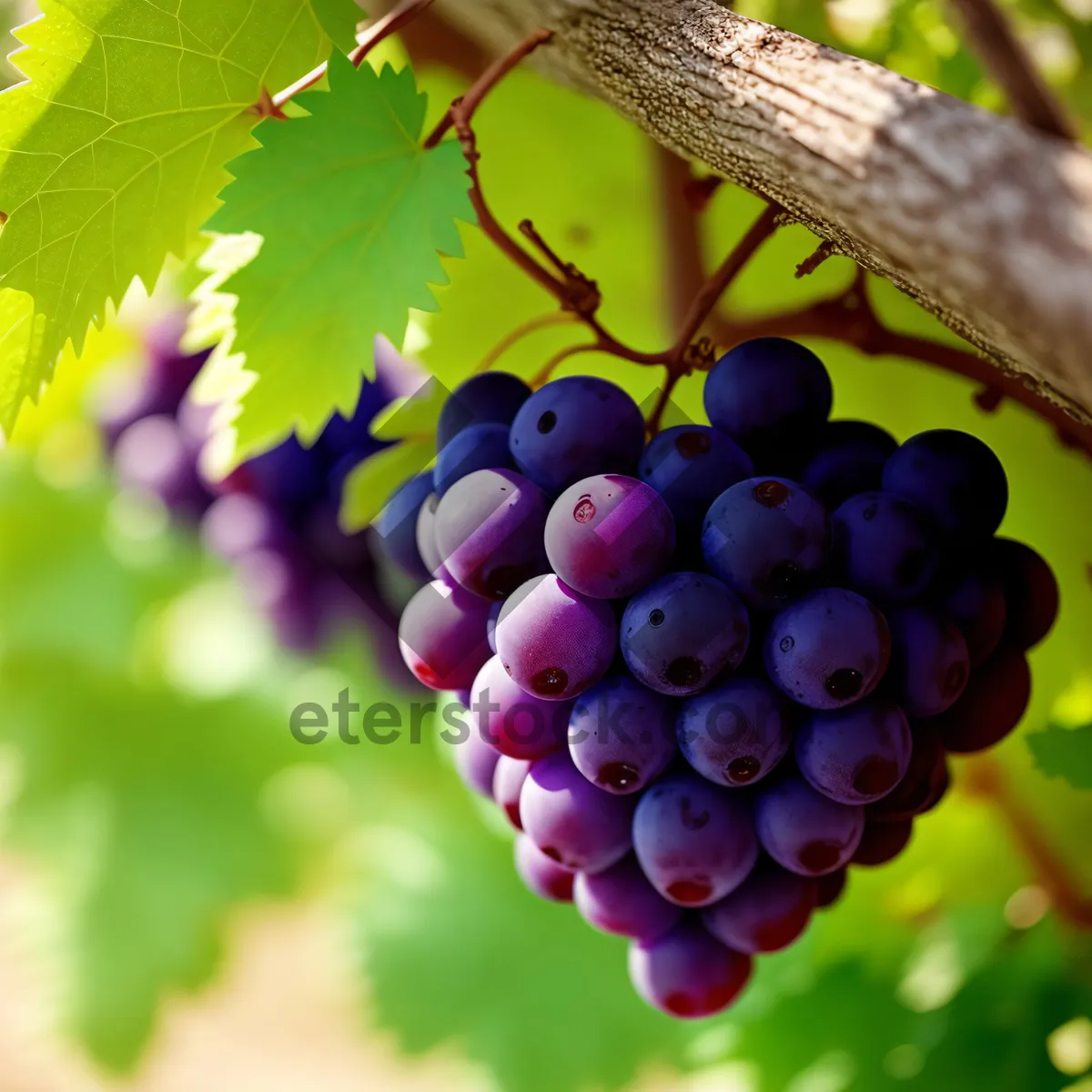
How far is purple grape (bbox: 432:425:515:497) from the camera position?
414mm

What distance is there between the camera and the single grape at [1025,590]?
42 centimetres

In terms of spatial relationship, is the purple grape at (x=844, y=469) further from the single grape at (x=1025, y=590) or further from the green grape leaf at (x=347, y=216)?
the green grape leaf at (x=347, y=216)

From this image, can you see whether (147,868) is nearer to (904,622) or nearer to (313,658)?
A: (313,658)

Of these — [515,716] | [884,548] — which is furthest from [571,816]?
[884,548]

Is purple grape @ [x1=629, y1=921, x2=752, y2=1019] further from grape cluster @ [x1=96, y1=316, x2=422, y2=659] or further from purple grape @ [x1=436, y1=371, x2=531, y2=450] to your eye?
grape cluster @ [x1=96, y1=316, x2=422, y2=659]

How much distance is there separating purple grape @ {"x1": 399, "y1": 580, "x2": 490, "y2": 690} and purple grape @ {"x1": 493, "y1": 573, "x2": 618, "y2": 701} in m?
0.04

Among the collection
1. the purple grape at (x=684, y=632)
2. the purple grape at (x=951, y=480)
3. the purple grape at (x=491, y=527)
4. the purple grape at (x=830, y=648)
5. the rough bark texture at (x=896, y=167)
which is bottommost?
the purple grape at (x=491, y=527)

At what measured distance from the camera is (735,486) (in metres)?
0.37

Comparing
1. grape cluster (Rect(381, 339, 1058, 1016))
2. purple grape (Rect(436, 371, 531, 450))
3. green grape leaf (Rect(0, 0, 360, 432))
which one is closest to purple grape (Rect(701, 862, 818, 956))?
grape cluster (Rect(381, 339, 1058, 1016))

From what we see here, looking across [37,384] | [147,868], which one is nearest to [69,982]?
[147,868]

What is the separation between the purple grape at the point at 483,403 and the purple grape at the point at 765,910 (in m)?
0.21

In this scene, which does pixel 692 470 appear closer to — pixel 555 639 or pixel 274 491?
pixel 555 639

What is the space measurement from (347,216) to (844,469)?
22 cm

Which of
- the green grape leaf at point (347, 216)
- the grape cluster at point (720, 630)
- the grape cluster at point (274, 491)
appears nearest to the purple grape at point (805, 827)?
the grape cluster at point (720, 630)
